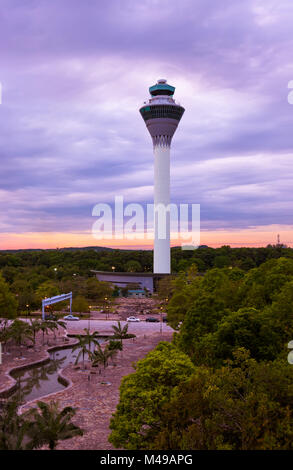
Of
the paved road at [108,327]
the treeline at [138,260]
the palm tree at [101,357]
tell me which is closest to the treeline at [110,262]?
the treeline at [138,260]

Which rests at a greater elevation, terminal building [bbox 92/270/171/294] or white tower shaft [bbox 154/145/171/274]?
white tower shaft [bbox 154/145/171/274]

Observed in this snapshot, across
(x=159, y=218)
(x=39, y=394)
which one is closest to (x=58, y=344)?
(x=39, y=394)

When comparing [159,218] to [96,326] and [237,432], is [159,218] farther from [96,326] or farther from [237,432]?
[237,432]

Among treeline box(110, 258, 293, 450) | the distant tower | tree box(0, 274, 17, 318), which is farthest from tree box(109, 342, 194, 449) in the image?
the distant tower

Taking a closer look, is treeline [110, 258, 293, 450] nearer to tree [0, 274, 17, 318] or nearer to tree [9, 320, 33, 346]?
tree [9, 320, 33, 346]

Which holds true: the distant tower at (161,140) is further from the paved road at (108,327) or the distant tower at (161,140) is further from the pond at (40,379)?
the pond at (40,379)

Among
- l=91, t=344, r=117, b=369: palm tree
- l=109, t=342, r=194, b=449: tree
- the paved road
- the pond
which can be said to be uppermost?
l=109, t=342, r=194, b=449: tree

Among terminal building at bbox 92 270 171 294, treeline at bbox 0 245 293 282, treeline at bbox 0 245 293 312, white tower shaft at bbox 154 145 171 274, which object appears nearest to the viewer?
treeline at bbox 0 245 293 312
